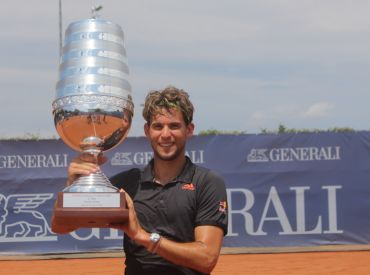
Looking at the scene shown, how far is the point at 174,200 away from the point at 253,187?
9644mm

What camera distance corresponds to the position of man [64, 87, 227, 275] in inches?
133

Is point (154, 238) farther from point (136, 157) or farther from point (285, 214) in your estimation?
point (285, 214)

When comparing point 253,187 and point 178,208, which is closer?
point 178,208

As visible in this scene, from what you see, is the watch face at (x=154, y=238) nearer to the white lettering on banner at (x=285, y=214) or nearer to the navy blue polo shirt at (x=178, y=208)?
the navy blue polo shirt at (x=178, y=208)

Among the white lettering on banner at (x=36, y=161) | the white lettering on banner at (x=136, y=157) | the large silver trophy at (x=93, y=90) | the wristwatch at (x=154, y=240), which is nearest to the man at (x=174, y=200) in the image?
the wristwatch at (x=154, y=240)

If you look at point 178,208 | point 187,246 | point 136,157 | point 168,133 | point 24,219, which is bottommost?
point 24,219

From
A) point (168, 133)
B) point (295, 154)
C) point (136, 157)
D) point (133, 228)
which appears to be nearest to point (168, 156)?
point (168, 133)

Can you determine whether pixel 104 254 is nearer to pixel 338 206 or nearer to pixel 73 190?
pixel 338 206

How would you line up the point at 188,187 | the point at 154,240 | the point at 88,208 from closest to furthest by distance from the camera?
1. the point at 154,240
2. the point at 88,208
3. the point at 188,187

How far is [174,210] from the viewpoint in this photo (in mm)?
3410

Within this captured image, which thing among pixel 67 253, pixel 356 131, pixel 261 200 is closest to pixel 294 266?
pixel 261 200

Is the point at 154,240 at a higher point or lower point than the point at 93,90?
lower

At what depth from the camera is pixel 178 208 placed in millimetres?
3412

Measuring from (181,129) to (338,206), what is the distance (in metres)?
9.87
